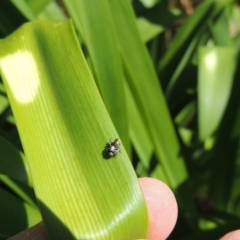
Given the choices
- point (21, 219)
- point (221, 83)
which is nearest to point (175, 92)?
point (221, 83)

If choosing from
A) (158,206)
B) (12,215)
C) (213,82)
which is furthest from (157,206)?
(213,82)

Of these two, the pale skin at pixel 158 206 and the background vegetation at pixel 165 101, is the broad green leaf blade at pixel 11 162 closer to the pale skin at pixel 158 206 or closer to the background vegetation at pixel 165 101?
the background vegetation at pixel 165 101

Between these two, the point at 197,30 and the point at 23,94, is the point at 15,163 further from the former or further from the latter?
the point at 197,30

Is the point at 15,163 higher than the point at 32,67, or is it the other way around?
the point at 32,67

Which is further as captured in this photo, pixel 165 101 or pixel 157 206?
pixel 165 101

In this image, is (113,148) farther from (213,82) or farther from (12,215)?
(213,82)

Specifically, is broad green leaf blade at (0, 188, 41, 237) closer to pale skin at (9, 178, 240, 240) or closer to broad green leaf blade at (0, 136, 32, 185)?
broad green leaf blade at (0, 136, 32, 185)

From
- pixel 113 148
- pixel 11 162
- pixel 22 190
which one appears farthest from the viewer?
pixel 22 190
